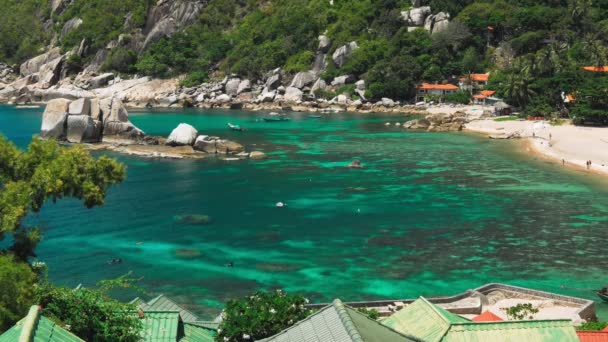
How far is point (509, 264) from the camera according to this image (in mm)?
38656

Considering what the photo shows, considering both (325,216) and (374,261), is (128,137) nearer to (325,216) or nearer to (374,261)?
(325,216)

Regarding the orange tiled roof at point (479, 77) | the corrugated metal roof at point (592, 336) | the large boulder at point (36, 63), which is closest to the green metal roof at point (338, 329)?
the corrugated metal roof at point (592, 336)

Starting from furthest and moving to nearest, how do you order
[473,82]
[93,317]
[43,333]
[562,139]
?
[473,82] < [562,139] < [93,317] < [43,333]

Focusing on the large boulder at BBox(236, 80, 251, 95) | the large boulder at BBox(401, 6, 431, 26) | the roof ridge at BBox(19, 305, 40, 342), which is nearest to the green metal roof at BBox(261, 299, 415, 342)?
the roof ridge at BBox(19, 305, 40, 342)

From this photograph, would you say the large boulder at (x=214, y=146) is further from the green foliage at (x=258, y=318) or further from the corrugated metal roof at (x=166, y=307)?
the green foliage at (x=258, y=318)

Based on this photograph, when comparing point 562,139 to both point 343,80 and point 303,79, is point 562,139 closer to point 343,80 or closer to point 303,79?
point 343,80

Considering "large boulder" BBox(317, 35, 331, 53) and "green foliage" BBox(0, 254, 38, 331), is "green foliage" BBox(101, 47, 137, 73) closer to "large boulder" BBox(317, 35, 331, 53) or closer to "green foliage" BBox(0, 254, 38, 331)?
"large boulder" BBox(317, 35, 331, 53)

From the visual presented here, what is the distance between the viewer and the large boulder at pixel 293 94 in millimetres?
152300

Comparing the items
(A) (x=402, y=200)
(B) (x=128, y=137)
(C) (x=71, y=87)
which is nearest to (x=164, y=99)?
(C) (x=71, y=87)

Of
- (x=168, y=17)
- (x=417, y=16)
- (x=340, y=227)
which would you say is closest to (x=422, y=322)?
Result: (x=340, y=227)

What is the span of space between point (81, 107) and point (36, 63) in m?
124

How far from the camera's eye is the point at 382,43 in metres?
151

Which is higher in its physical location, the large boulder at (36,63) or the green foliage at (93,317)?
the large boulder at (36,63)

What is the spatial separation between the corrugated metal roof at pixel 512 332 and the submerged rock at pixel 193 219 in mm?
33196
